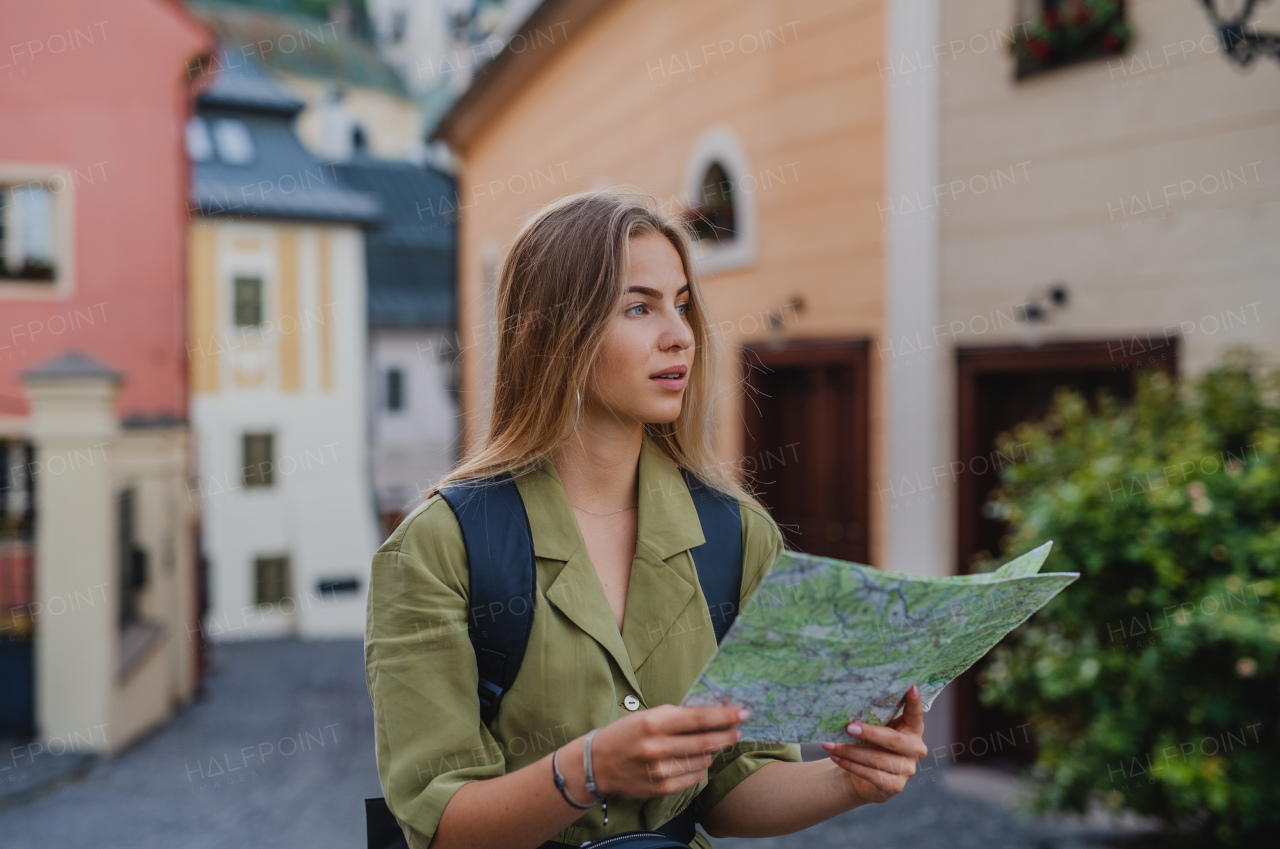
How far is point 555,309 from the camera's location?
1.47m

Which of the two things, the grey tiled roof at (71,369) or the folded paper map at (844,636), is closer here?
the folded paper map at (844,636)

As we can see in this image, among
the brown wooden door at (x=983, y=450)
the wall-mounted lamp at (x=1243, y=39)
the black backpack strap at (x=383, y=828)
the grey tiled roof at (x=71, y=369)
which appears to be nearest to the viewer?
the black backpack strap at (x=383, y=828)

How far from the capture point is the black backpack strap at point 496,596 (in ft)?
4.48

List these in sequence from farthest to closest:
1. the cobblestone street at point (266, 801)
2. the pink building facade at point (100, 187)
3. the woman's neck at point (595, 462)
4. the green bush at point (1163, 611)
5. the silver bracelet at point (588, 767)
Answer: the pink building facade at point (100, 187)
the cobblestone street at point (266, 801)
the green bush at point (1163, 611)
the woman's neck at point (595, 462)
the silver bracelet at point (588, 767)

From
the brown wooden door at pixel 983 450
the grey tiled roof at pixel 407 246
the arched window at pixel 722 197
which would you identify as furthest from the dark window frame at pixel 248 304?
the brown wooden door at pixel 983 450

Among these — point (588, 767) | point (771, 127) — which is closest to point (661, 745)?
point (588, 767)

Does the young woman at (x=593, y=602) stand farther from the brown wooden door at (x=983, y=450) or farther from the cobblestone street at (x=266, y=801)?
the brown wooden door at (x=983, y=450)

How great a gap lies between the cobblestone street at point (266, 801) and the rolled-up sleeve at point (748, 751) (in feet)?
12.1

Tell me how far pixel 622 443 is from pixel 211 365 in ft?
62.7

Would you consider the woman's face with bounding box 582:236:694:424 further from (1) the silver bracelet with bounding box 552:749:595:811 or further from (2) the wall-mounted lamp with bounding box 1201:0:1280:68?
(2) the wall-mounted lamp with bounding box 1201:0:1280:68

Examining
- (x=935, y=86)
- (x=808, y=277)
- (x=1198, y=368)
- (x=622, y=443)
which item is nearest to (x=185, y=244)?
(x=808, y=277)

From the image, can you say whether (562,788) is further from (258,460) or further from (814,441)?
(258,460)

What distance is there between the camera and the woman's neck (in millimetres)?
1551

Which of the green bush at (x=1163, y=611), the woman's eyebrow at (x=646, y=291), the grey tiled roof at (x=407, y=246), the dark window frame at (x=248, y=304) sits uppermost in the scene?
the grey tiled roof at (x=407, y=246)
